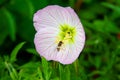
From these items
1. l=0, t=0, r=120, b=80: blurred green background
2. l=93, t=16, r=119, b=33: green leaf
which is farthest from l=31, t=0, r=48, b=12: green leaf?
l=93, t=16, r=119, b=33: green leaf

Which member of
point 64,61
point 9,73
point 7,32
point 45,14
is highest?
point 45,14

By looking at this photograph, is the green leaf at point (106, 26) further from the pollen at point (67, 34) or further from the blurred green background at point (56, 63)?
the pollen at point (67, 34)

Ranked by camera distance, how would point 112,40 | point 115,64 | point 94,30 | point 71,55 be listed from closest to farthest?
point 71,55 < point 115,64 < point 112,40 < point 94,30

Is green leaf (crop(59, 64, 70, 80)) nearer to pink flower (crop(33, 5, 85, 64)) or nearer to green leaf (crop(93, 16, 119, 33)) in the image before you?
pink flower (crop(33, 5, 85, 64))

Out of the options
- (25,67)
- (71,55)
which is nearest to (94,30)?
(25,67)

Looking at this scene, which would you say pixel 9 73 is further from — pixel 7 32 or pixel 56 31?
pixel 7 32

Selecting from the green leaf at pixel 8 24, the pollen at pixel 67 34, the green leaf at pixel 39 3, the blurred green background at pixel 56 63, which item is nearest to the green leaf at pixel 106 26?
the blurred green background at pixel 56 63

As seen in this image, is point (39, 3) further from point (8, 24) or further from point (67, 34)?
point (67, 34)
